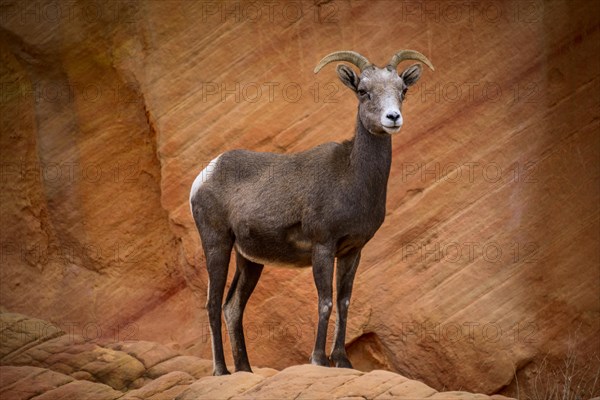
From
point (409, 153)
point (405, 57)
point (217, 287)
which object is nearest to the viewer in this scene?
point (405, 57)

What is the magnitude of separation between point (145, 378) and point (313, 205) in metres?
3.63

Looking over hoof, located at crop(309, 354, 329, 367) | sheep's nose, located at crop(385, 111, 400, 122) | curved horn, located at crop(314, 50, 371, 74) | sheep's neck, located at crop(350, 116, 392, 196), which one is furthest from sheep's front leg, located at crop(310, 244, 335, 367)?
curved horn, located at crop(314, 50, 371, 74)

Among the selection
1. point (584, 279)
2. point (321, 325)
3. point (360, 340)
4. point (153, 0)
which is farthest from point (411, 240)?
point (153, 0)

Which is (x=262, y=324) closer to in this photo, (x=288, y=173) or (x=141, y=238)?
(x=141, y=238)

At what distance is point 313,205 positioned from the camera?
959cm

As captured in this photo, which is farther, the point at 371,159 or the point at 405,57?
the point at 405,57

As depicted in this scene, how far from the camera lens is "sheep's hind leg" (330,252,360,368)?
966 centimetres

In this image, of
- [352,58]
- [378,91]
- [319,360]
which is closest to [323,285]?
[319,360]

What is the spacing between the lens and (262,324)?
1294 centimetres

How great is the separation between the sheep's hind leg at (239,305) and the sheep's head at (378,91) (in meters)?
2.32

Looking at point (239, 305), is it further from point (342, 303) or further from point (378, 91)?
point (378, 91)

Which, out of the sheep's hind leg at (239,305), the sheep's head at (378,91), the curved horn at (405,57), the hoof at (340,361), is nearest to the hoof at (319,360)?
the hoof at (340,361)

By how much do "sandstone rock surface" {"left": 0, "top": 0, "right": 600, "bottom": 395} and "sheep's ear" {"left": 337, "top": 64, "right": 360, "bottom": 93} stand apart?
2904mm

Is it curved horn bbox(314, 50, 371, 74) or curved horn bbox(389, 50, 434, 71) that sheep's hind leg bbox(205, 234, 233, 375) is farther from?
curved horn bbox(389, 50, 434, 71)
